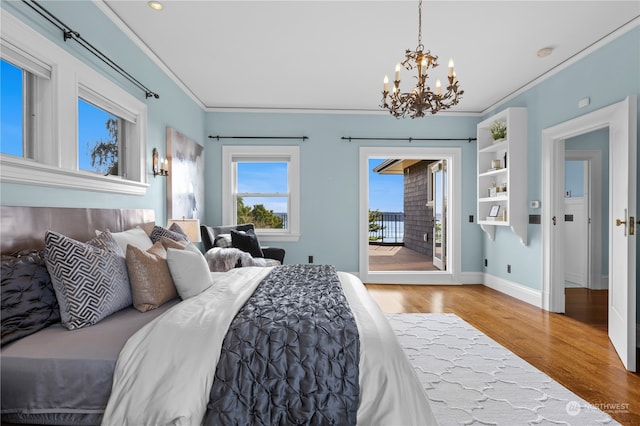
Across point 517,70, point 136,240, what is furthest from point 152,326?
point 517,70

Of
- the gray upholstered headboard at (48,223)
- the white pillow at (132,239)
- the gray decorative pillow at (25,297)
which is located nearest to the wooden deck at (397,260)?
the white pillow at (132,239)

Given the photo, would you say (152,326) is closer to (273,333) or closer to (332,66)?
(273,333)

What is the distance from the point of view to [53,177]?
2.06m

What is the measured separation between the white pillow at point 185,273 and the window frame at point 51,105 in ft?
2.87

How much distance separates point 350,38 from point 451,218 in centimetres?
336

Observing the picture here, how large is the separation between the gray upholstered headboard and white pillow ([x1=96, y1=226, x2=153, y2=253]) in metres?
0.13

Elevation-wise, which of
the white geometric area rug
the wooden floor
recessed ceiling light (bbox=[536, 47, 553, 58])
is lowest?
the wooden floor

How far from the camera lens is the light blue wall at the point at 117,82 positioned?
6.34 feet

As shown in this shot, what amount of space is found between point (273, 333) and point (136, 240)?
1454mm

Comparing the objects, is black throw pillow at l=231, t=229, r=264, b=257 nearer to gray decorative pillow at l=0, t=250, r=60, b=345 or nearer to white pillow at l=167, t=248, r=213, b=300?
white pillow at l=167, t=248, r=213, b=300

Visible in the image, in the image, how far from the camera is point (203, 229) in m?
4.11

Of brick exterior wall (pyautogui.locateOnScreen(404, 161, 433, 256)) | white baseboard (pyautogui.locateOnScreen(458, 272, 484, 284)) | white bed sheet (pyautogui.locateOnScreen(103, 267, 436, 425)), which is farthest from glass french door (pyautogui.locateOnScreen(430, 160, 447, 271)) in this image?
white bed sheet (pyautogui.locateOnScreen(103, 267, 436, 425))

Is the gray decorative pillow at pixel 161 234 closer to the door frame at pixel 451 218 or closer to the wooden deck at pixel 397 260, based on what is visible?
the door frame at pixel 451 218

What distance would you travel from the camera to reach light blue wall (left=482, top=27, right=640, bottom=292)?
2.92 metres
